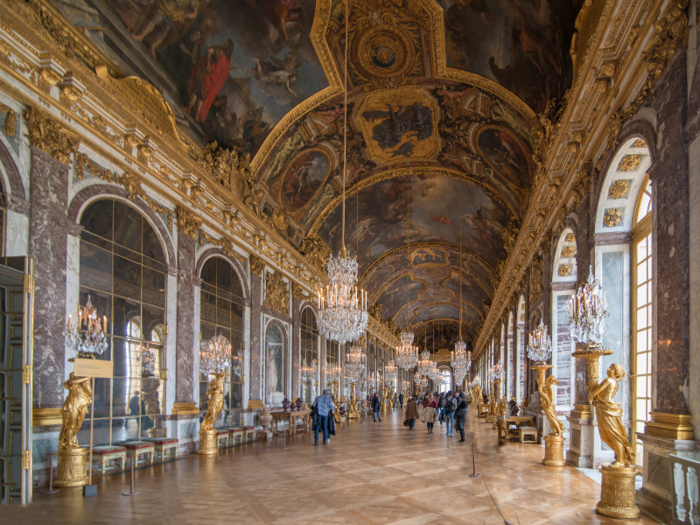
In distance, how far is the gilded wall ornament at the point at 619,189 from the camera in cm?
809

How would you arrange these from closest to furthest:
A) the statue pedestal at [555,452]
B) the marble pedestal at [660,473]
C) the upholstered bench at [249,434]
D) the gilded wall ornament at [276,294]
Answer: the marble pedestal at [660,473] → the statue pedestal at [555,452] → the upholstered bench at [249,434] → the gilded wall ornament at [276,294]

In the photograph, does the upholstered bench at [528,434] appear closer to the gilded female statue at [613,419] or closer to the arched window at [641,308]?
the arched window at [641,308]

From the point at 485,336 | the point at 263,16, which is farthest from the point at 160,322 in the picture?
the point at 485,336

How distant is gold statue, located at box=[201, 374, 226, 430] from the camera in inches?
434

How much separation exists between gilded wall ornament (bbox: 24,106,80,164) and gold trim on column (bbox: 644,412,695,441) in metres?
8.43

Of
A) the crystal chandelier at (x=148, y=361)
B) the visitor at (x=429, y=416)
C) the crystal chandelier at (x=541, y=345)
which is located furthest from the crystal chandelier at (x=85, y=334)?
the visitor at (x=429, y=416)

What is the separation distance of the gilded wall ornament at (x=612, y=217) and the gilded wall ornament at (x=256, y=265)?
9.56 meters

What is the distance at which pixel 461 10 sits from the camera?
11273 millimetres

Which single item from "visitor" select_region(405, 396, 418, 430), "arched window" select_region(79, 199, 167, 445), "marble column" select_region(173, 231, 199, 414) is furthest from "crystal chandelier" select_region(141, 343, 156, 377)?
"visitor" select_region(405, 396, 418, 430)

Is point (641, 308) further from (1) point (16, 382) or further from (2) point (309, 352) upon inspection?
(2) point (309, 352)

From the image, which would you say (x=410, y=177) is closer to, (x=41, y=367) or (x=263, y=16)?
(x=263, y=16)

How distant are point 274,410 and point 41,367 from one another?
9727mm

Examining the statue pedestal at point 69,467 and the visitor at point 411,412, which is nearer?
the statue pedestal at point 69,467

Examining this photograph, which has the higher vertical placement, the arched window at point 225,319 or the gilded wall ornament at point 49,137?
the gilded wall ornament at point 49,137
